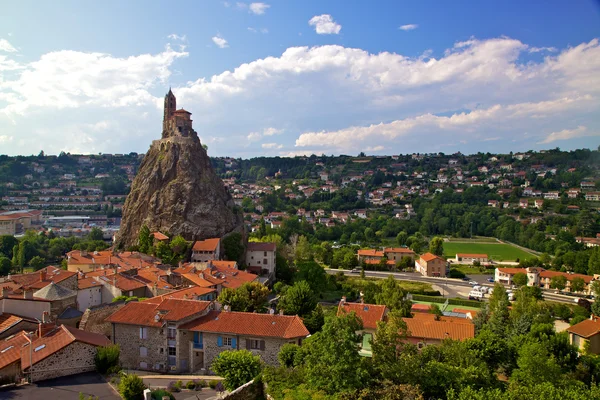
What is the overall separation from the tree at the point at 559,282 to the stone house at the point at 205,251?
39210 millimetres

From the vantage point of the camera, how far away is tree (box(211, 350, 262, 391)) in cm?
1661

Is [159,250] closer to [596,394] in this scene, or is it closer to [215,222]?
[215,222]

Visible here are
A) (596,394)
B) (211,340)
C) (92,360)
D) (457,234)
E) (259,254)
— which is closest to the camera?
(596,394)

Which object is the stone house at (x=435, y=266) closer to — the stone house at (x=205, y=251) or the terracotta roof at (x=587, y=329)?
the stone house at (x=205, y=251)

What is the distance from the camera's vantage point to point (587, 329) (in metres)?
29.2

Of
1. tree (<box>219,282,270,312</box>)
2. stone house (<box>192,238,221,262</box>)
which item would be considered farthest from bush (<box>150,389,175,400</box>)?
stone house (<box>192,238,221,262</box>)

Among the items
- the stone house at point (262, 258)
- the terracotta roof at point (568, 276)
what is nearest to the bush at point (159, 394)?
the stone house at point (262, 258)

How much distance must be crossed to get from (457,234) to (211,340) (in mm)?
84449

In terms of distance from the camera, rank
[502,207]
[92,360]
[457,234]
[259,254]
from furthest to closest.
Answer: [502,207] → [457,234] → [259,254] → [92,360]

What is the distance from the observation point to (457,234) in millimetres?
96000

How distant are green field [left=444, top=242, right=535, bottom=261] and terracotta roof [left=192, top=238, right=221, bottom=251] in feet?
145

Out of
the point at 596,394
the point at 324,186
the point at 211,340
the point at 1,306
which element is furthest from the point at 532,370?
the point at 324,186

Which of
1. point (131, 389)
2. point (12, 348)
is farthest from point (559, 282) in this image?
point (12, 348)

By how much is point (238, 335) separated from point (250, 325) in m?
0.76
